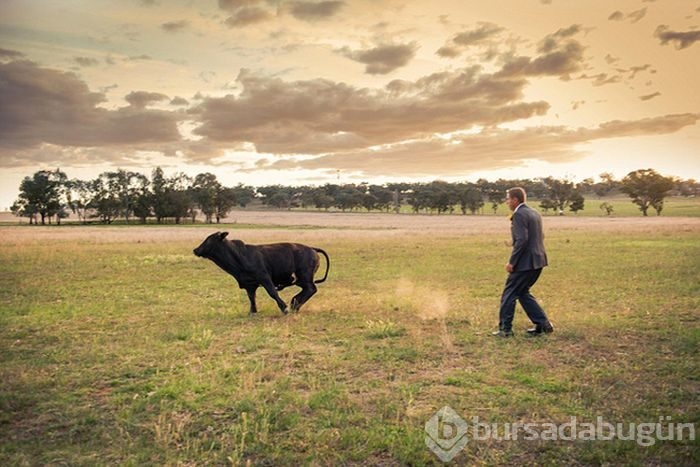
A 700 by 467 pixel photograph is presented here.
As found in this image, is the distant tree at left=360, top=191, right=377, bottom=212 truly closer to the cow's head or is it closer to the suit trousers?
the cow's head

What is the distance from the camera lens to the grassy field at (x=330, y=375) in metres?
5.39

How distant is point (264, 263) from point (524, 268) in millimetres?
6359

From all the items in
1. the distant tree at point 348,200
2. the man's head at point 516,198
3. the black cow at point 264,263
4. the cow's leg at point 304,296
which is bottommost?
the cow's leg at point 304,296

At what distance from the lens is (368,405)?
658 centimetres

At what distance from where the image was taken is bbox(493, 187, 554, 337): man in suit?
9992 mm

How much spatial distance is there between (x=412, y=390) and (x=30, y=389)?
5.83m

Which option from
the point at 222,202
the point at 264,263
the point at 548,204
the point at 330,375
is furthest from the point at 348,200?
the point at 330,375

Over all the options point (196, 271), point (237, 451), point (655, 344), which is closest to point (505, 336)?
point (655, 344)

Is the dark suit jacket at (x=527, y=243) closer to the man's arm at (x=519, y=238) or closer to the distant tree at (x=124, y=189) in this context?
the man's arm at (x=519, y=238)

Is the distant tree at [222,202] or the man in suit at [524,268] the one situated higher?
the distant tree at [222,202]

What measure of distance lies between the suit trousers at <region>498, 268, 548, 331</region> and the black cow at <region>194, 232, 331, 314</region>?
4788 millimetres

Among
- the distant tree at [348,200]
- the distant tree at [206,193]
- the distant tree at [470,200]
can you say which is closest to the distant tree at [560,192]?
the distant tree at [470,200]

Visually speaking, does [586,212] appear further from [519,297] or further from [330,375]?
[330,375]

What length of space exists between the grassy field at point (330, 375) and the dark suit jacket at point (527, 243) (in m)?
1.59
